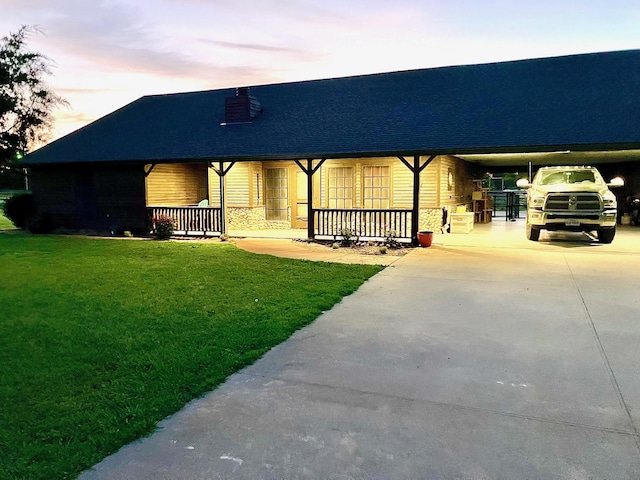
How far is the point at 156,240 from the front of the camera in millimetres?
14125

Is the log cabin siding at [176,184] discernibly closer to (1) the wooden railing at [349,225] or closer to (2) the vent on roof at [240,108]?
(2) the vent on roof at [240,108]

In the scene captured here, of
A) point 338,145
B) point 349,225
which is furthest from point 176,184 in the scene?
point 338,145

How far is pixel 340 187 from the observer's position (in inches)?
594

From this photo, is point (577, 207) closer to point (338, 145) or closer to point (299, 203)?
point (338, 145)

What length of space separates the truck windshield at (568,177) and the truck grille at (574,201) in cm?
83

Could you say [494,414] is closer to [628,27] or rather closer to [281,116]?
[281,116]

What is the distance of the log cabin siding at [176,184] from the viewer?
52.0 feet

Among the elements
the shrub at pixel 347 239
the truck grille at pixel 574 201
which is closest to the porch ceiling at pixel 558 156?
the truck grille at pixel 574 201

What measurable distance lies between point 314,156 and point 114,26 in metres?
9.35

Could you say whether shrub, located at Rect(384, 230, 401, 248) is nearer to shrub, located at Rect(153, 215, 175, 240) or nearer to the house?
the house

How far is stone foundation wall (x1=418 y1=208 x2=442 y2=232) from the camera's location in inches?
554

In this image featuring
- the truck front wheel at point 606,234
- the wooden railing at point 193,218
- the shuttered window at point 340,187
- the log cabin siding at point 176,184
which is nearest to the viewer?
the truck front wheel at point 606,234

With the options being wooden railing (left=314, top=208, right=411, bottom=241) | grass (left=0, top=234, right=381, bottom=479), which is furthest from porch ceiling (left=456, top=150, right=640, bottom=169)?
grass (left=0, top=234, right=381, bottom=479)

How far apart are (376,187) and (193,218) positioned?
5.89 m
